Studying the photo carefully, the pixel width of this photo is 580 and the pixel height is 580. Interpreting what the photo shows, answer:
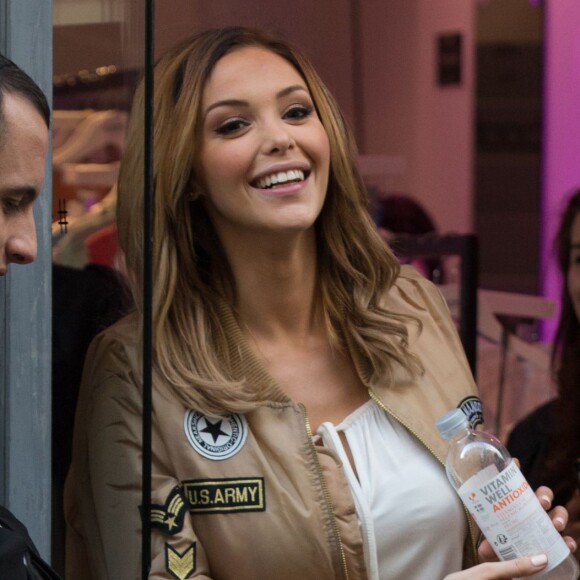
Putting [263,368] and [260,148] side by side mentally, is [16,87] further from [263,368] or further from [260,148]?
[263,368]

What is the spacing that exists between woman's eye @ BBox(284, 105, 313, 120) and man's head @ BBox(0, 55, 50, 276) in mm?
760

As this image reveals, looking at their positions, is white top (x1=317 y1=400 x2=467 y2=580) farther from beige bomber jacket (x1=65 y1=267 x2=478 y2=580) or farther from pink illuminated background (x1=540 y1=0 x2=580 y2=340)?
pink illuminated background (x1=540 y1=0 x2=580 y2=340)

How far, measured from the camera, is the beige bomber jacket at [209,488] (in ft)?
6.68

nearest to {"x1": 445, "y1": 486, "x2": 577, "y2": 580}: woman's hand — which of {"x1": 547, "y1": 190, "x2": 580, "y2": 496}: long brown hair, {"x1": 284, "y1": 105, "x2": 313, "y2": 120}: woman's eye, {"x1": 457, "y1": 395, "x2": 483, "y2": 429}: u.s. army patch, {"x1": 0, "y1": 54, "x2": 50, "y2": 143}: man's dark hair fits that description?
{"x1": 457, "y1": 395, "x2": 483, "y2": 429}: u.s. army patch

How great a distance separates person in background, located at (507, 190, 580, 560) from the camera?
299 cm

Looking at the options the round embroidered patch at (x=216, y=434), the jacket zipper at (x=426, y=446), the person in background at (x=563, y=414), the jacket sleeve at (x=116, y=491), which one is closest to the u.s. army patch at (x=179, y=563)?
the jacket sleeve at (x=116, y=491)

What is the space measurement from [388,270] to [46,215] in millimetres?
660

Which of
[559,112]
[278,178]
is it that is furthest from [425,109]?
[278,178]

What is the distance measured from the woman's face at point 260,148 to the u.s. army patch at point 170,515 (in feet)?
1.62

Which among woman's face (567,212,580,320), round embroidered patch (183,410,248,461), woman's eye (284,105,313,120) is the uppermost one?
woman's eye (284,105,313,120)

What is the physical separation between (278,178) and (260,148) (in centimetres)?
6

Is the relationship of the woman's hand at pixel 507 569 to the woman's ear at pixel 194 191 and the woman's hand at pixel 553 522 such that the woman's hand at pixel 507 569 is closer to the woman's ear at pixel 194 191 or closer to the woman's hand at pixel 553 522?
the woman's hand at pixel 553 522

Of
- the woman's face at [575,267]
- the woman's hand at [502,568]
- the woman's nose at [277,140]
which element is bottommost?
the woman's hand at [502,568]

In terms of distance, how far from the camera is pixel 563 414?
310 cm
